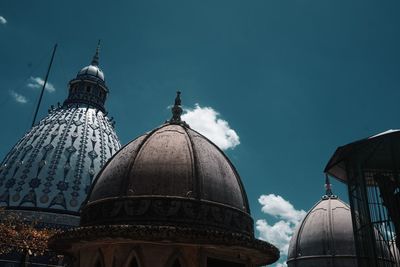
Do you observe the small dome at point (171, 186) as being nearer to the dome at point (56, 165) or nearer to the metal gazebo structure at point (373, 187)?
the metal gazebo structure at point (373, 187)

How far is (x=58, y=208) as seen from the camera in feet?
142

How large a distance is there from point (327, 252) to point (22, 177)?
116 ft

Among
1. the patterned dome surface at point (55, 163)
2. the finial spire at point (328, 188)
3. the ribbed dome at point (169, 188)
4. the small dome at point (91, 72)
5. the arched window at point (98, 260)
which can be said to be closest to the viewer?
the arched window at point (98, 260)

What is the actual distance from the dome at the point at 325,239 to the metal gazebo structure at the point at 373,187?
1644cm

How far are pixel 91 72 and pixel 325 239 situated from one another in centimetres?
4715

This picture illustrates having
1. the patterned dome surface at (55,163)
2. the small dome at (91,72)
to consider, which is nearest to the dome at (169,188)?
the patterned dome surface at (55,163)

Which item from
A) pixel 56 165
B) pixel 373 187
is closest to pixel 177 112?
pixel 373 187

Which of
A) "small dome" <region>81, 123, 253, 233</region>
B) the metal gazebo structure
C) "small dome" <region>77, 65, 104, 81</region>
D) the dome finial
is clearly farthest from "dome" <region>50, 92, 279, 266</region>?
"small dome" <region>77, 65, 104, 81</region>

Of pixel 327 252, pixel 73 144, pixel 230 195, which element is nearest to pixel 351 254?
pixel 327 252

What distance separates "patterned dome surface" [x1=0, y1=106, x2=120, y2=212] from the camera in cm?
4459

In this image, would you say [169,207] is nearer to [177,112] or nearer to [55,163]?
[177,112]

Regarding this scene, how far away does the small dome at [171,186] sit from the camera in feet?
36.1

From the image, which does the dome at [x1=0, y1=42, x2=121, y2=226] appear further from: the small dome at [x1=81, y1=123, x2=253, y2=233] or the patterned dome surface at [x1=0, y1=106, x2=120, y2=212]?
the small dome at [x1=81, y1=123, x2=253, y2=233]

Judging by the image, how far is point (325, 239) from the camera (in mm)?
24906
